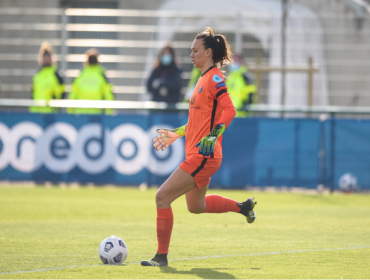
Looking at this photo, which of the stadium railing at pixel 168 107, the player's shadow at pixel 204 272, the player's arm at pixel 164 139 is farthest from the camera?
the stadium railing at pixel 168 107

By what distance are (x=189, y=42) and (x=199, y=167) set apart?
10.8 m

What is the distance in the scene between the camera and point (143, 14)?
15.5 meters

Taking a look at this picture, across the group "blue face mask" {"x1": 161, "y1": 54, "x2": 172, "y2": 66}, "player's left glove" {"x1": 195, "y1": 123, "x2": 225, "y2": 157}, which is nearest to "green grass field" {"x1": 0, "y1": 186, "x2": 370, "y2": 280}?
"player's left glove" {"x1": 195, "y1": 123, "x2": 225, "y2": 157}

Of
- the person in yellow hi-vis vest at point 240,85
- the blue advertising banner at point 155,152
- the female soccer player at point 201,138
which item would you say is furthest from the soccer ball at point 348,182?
the female soccer player at point 201,138

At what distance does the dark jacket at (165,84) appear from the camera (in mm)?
13703

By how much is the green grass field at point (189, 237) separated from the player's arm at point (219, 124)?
103 cm

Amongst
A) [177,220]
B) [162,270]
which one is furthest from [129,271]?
[177,220]

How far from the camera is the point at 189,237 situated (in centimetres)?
716

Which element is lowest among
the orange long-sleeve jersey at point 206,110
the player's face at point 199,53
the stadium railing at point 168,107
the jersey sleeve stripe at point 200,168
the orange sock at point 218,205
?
the orange sock at point 218,205

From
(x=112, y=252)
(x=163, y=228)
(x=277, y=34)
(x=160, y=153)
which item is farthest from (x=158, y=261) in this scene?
(x=277, y=34)

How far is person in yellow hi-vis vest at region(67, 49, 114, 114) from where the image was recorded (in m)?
13.5

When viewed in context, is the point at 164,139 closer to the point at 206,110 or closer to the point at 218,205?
the point at 206,110

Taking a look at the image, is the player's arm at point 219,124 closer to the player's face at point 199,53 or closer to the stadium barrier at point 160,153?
the player's face at point 199,53

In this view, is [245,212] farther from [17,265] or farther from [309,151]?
[309,151]
